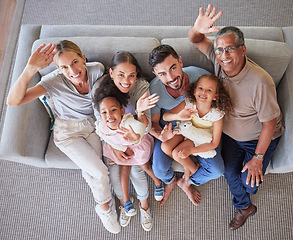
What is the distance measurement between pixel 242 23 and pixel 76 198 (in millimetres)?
2055

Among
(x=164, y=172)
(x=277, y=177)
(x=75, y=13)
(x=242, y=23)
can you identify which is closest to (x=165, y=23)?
(x=242, y=23)

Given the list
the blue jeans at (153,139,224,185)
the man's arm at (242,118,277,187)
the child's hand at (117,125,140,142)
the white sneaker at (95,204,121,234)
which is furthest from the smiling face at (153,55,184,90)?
the white sneaker at (95,204,121,234)

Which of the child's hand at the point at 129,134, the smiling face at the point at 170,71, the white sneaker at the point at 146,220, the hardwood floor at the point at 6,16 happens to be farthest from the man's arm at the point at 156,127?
the hardwood floor at the point at 6,16

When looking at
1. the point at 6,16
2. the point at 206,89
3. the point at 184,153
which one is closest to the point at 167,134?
the point at 184,153

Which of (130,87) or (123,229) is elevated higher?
(130,87)

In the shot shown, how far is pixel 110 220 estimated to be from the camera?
1969 mm

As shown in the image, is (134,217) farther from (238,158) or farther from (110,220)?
(238,158)

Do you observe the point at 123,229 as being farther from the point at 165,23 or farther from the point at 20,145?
the point at 165,23

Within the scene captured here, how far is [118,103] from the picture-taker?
158cm

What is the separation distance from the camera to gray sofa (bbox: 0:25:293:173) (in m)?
1.67

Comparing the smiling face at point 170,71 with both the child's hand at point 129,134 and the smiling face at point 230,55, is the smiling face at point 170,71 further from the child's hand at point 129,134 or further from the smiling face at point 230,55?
the child's hand at point 129,134

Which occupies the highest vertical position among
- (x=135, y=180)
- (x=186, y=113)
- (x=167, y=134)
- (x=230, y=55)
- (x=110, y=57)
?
(x=230, y=55)

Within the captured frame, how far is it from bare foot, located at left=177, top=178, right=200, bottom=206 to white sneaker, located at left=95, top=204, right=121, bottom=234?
0.53 meters

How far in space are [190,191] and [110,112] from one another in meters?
0.92
